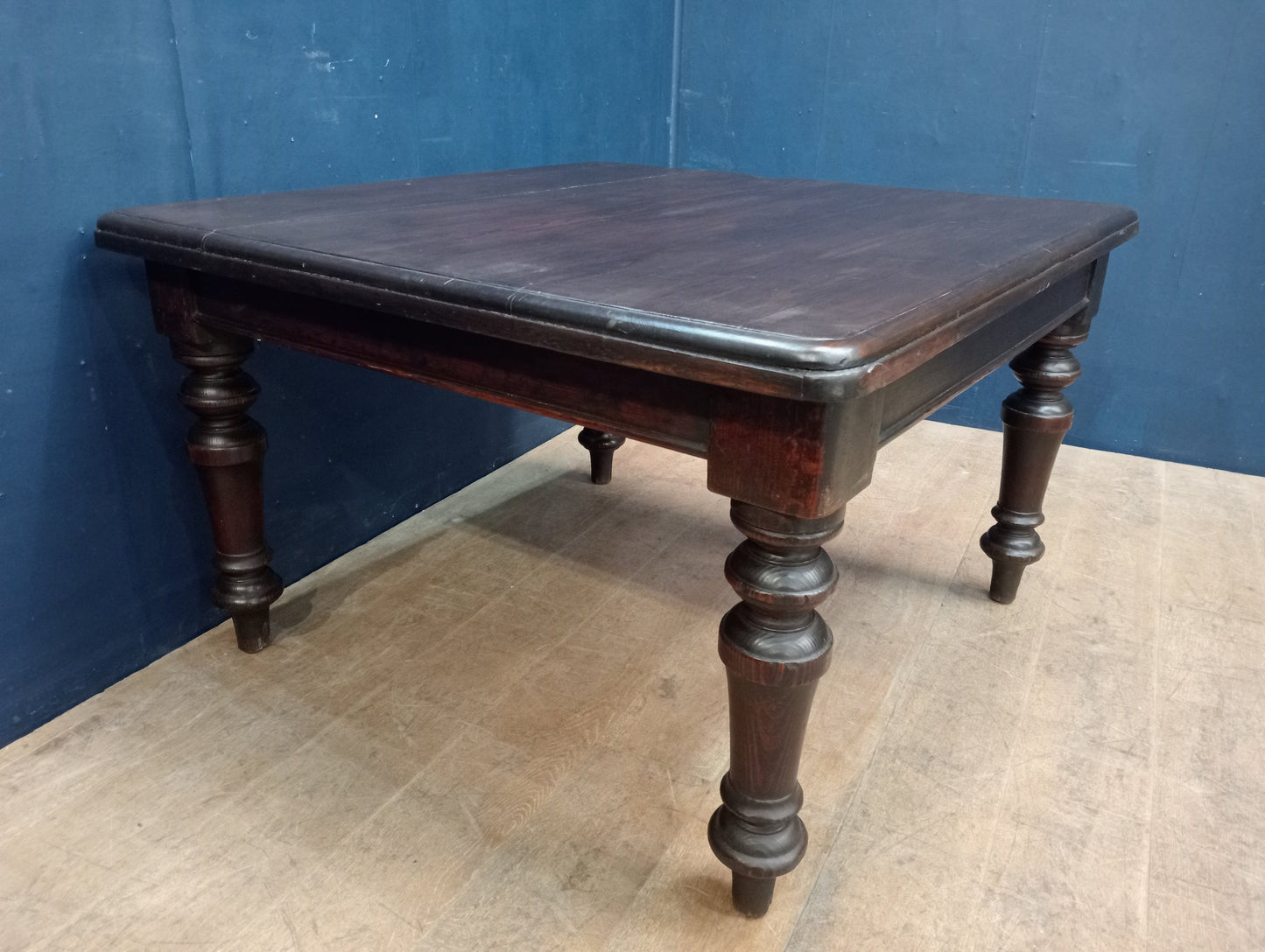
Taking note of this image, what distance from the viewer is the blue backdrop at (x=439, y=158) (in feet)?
4.27

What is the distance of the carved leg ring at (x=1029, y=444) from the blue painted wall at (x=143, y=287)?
44.1 inches

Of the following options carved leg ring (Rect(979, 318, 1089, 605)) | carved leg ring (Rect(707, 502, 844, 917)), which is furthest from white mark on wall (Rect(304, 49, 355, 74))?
carved leg ring (Rect(979, 318, 1089, 605))

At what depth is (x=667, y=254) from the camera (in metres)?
1.09

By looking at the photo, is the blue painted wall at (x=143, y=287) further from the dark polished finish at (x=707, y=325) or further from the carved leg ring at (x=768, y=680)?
the carved leg ring at (x=768, y=680)

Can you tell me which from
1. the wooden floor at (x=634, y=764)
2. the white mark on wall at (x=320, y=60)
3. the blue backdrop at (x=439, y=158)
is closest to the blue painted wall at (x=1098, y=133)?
the blue backdrop at (x=439, y=158)

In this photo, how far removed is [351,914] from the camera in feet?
3.57

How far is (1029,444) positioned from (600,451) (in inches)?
35.8

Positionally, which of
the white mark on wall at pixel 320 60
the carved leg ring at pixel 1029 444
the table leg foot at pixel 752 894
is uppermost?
the white mark on wall at pixel 320 60

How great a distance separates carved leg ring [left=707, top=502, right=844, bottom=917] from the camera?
0.94 metres

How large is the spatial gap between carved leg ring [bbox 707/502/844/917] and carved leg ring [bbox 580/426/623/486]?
1146 mm

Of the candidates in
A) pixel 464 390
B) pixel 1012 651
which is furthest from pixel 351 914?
pixel 1012 651

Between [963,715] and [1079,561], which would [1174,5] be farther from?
[963,715]

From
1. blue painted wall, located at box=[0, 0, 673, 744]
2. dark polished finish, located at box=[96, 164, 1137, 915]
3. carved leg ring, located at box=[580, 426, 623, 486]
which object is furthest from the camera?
carved leg ring, located at box=[580, 426, 623, 486]

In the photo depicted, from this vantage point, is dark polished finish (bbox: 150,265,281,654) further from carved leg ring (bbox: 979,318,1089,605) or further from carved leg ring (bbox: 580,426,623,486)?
carved leg ring (bbox: 979,318,1089,605)
